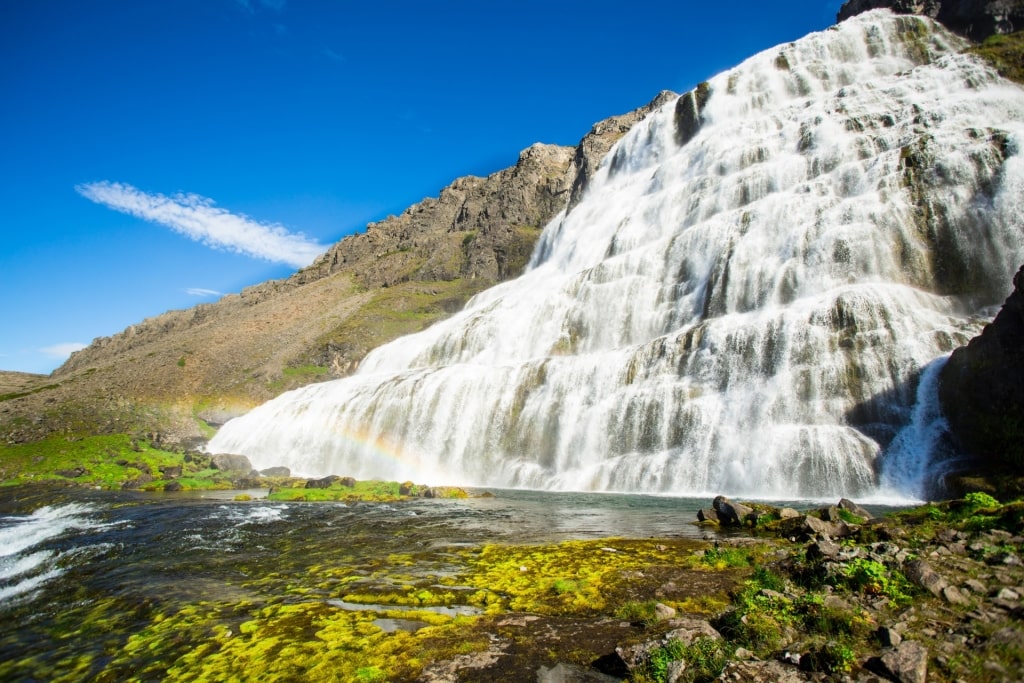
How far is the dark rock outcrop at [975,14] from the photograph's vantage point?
203 ft

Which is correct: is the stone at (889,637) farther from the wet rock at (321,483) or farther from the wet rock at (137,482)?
the wet rock at (137,482)

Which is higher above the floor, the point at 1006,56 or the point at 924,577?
the point at 1006,56

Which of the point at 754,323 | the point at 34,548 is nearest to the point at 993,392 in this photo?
the point at 754,323

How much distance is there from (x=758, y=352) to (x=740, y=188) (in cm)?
2158

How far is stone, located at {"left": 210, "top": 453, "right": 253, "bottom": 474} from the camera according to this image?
41.8 meters

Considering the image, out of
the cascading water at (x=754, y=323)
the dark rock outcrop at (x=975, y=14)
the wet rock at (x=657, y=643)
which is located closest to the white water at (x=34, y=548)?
the wet rock at (x=657, y=643)

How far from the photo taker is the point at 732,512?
15.7m

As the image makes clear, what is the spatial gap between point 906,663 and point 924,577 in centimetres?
284

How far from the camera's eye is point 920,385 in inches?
949

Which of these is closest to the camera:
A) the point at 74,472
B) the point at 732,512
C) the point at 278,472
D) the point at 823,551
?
the point at 823,551

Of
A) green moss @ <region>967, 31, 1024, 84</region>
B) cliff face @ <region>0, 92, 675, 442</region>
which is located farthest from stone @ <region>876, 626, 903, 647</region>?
cliff face @ <region>0, 92, 675, 442</region>

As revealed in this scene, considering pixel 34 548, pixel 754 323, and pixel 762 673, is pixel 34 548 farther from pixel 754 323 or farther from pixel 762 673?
pixel 754 323

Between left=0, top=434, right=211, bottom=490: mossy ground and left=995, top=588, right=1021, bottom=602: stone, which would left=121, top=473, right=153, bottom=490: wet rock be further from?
left=995, top=588, right=1021, bottom=602: stone

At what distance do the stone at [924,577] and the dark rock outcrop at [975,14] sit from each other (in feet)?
266
